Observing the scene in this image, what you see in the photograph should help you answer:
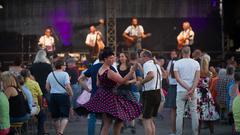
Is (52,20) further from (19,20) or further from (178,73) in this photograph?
(178,73)

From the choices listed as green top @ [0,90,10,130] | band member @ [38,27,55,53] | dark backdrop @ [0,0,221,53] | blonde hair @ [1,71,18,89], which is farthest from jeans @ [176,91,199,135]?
dark backdrop @ [0,0,221,53]

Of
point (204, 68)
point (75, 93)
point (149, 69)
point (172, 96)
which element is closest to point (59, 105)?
point (149, 69)

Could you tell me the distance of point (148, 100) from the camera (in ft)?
33.2

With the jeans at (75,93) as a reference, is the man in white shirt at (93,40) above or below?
above

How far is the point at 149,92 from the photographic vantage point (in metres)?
10.1

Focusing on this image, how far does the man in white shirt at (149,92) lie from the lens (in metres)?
10.0

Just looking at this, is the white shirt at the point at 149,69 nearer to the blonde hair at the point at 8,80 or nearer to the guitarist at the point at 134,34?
the blonde hair at the point at 8,80

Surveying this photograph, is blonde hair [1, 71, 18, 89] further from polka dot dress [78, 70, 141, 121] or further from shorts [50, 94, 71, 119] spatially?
shorts [50, 94, 71, 119]

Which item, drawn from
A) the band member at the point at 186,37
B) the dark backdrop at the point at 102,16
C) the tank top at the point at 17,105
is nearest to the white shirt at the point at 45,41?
the dark backdrop at the point at 102,16

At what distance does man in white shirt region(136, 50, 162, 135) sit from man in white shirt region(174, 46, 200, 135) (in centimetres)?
46

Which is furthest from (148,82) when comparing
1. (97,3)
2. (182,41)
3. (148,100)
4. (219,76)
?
(97,3)

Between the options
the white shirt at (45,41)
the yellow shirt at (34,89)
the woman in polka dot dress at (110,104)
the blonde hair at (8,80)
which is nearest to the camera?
the woman in polka dot dress at (110,104)

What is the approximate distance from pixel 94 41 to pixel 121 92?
47.3 feet

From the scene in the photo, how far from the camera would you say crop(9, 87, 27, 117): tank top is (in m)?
9.39
